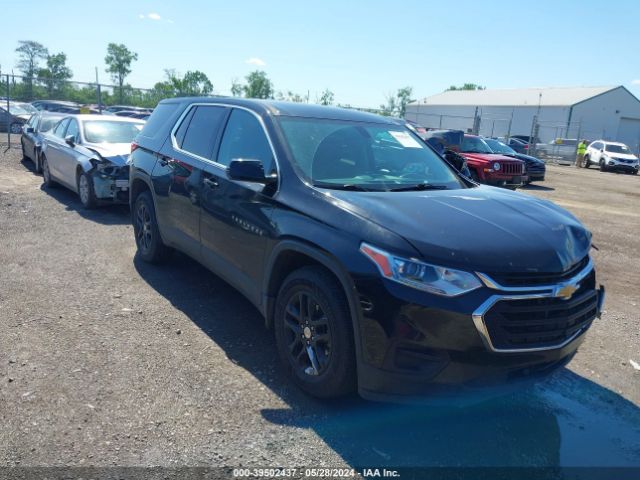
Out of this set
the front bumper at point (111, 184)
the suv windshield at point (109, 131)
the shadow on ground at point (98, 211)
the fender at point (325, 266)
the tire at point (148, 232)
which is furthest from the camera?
the suv windshield at point (109, 131)

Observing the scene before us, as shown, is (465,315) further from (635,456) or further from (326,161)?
(326,161)

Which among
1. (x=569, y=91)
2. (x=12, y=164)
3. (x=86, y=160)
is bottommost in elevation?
(x=12, y=164)

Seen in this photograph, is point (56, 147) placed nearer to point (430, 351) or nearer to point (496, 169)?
point (430, 351)

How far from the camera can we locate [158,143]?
218 inches

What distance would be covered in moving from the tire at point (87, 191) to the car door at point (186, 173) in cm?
356

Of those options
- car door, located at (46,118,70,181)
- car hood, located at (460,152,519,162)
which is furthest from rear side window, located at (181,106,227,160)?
car hood, located at (460,152,519,162)

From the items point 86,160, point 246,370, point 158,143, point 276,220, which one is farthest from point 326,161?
point 86,160

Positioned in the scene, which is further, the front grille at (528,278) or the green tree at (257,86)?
the green tree at (257,86)

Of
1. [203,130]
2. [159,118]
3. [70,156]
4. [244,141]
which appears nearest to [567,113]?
[70,156]

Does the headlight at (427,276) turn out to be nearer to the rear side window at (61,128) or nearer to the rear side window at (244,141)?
the rear side window at (244,141)

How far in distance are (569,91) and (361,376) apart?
65070 millimetres

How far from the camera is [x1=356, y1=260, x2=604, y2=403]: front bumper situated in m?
2.68

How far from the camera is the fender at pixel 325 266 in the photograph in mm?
2895

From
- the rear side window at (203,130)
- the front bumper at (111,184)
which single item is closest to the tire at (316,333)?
the rear side window at (203,130)
